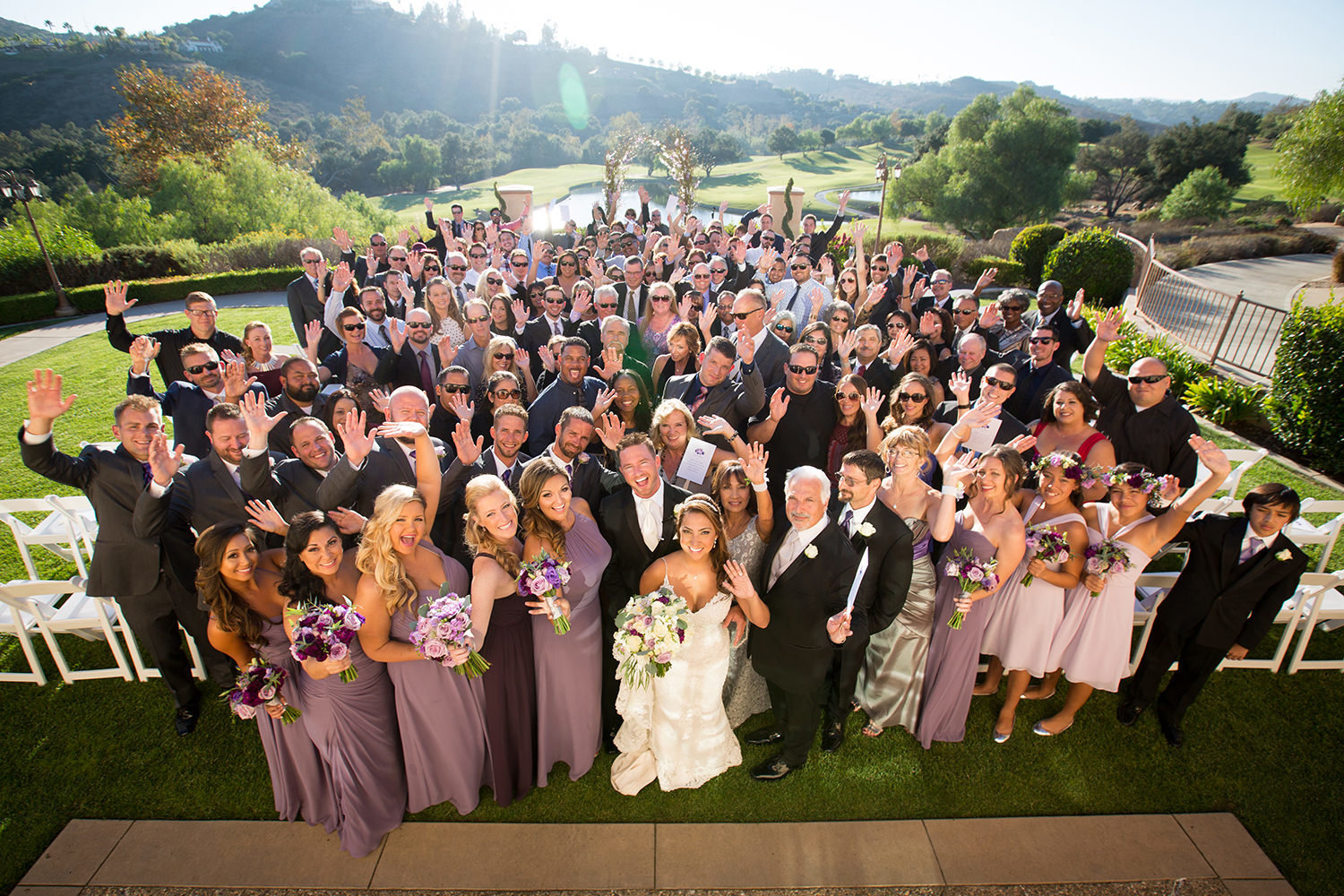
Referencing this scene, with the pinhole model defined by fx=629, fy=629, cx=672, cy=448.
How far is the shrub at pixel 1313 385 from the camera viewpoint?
8547 mm

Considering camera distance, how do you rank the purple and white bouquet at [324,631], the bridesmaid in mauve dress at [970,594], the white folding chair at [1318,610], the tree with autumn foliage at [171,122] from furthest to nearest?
the tree with autumn foliage at [171,122] < the white folding chair at [1318,610] < the bridesmaid in mauve dress at [970,594] < the purple and white bouquet at [324,631]

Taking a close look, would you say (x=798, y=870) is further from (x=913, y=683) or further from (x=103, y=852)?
(x=103, y=852)

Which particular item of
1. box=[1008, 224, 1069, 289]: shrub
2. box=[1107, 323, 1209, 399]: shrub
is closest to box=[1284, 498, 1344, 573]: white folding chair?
box=[1107, 323, 1209, 399]: shrub

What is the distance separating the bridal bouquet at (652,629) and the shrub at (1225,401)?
10802mm

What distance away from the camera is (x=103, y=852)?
4.25m

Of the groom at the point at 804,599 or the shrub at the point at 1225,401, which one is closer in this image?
the groom at the point at 804,599

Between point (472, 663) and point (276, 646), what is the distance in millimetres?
1231

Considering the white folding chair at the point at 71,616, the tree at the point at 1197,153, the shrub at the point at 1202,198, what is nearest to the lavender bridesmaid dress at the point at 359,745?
the white folding chair at the point at 71,616

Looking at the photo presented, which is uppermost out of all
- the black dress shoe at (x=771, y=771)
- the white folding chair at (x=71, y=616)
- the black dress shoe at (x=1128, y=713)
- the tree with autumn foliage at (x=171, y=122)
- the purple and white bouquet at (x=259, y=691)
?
the tree with autumn foliage at (x=171, y=122)

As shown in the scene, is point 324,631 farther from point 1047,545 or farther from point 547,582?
point 1047,545

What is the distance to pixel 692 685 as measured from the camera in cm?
430

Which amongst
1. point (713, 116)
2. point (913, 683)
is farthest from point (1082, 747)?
point (713, 116)

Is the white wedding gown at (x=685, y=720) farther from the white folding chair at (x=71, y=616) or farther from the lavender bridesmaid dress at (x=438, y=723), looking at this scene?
the white folding chair at (x=71, y=616)

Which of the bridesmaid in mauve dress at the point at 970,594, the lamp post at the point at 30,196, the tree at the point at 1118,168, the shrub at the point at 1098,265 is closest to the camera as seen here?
the bridesmaid in mauve dress at the point at 970,594
